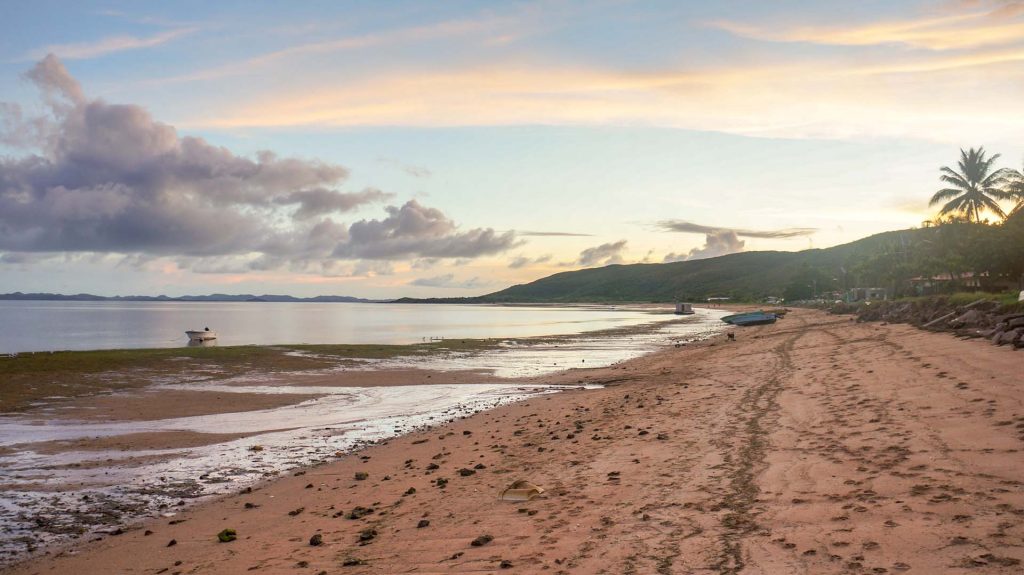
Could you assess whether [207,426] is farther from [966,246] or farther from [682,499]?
[966,246]

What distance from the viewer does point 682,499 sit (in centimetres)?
828

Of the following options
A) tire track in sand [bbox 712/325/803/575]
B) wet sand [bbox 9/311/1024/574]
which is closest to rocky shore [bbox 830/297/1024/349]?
wet sand [bbox 9/311/1024/574]

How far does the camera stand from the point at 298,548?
27.3 ft

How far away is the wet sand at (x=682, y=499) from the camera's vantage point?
6.36m

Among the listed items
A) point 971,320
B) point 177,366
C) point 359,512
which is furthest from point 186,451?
point 971,320

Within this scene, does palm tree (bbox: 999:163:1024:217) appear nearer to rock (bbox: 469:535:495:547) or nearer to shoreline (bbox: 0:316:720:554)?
shoreline (bbox: 0:316:720:554)

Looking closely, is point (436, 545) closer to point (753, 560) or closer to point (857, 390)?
point (753, 560)

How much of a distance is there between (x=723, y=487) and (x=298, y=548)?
578 centimetres

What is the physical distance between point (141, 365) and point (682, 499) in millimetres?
35014

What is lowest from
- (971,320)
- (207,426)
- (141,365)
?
(207,426)

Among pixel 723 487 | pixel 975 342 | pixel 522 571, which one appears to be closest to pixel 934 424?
pixel 723 487

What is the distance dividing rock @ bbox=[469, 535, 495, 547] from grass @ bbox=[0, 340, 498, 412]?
888 inches

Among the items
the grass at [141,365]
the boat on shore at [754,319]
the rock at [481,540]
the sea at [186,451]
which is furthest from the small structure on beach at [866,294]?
the rock at [481,540]

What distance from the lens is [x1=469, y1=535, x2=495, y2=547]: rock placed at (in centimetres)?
754
